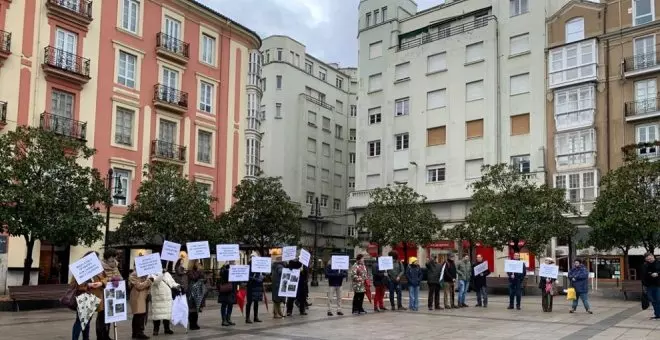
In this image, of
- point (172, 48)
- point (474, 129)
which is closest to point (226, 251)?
point (172, 48)

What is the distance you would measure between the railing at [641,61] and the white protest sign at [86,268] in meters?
37.4

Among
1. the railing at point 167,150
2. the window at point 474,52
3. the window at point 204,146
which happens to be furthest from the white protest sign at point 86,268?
the window at point 474,52

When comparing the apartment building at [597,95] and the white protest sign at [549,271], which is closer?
the white protest sign at [549,271]

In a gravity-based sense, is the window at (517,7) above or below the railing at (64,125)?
above

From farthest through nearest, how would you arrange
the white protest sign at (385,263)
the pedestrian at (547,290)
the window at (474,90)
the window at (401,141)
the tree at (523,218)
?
the window at (401,141)
the window at (474,90)
the tree at (523,218)
the pedestrian at (547,290)
the white protest sign at (385,263)

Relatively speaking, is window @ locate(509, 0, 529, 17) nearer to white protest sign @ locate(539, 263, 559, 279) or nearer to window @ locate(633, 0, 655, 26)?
window @ locate(633, 0, 655, 26)

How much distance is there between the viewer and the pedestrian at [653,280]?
16922mm

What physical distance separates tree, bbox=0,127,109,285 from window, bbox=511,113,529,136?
1204 inches

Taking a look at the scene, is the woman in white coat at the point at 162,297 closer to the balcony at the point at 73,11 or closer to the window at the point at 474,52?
the balcony at the point at 73,11

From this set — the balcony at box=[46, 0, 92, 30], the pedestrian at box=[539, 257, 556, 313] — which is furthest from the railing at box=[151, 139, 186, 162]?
the pedestrian at box=[539, 257, 556, 313]

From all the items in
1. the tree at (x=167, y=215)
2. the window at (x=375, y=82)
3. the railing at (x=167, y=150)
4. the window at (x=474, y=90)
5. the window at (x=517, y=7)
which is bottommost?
the tree at (x=167, y=215)

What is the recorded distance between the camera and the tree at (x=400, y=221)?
114 ft

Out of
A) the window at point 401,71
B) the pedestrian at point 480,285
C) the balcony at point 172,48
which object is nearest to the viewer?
the pedestrian at point 480,285

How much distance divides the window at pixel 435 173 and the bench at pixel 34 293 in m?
32.1
